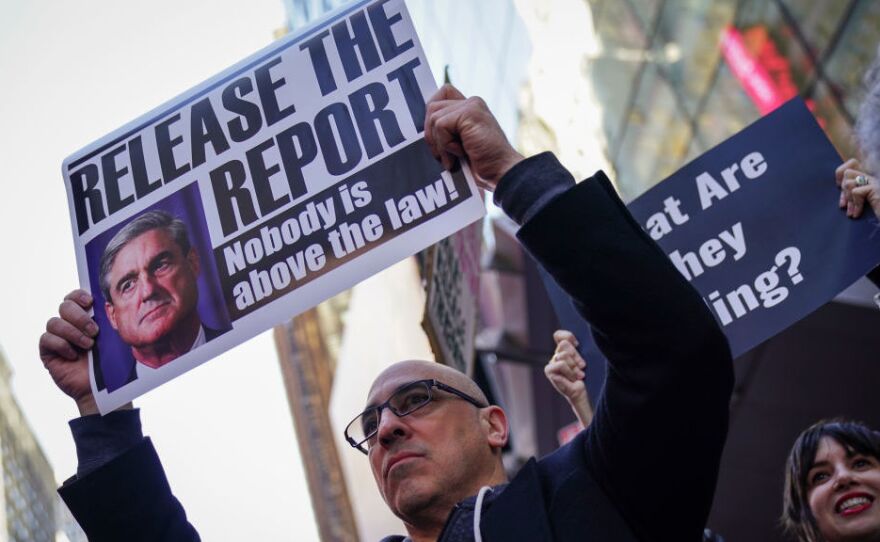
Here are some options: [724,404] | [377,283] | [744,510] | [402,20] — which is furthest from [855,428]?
[377,283]

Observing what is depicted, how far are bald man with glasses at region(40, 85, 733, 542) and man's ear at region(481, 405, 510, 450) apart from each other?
0.56 ft

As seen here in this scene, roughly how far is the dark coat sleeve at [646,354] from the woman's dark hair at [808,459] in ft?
4.58

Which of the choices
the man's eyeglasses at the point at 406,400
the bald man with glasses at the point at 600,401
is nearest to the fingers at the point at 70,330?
the man's eyeglasses at the point at 406,400

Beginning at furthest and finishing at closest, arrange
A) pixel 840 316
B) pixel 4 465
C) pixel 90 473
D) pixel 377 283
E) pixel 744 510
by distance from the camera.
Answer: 1. pixel 377 283
2. pixel 744 510
3. pixel 4 465
4. pixel 840 316
5. pixel 90 473

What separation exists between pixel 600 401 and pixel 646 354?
207 millimetres

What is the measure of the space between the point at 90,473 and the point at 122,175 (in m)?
0.88

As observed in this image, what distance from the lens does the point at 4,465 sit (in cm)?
1055

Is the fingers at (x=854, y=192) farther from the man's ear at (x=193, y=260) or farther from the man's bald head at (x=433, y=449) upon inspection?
the man's ear at (x=193, y=260)

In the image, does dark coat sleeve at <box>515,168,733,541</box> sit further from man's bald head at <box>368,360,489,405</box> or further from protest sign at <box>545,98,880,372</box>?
protest sign at <box>545,98,880,372</box>

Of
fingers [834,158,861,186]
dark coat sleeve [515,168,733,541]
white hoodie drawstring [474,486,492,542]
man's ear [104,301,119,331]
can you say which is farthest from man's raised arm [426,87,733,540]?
fingers [834,158,861,186]

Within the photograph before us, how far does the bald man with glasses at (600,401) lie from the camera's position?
2064mm

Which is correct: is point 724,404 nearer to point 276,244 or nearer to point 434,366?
point 434,366

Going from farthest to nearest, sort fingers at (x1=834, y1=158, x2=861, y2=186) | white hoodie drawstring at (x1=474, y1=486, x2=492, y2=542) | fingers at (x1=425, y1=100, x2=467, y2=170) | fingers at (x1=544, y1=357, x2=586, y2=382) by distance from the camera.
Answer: fingers at (x1=544, y1=357, x2=586, y2=382) < fingers at (x1=834, y1=158, x2=861, y2=186) < fingers at (x1=425, y1=100, x2=467, y2=170) < white hoodie drawstring at (x1=474, y1=486, x2=492, y2=542)

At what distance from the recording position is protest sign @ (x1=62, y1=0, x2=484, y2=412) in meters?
2.54
